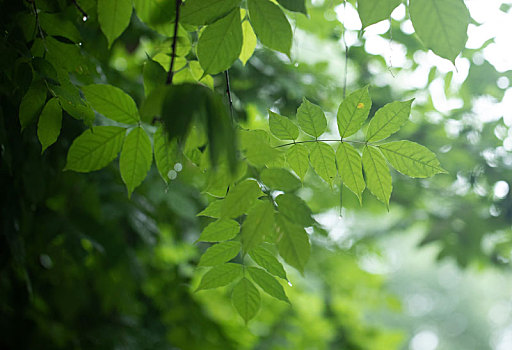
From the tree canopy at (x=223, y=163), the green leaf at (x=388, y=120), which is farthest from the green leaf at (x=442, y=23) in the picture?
the green leaf at (x=388, y=120)

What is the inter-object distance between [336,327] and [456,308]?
15009 mm

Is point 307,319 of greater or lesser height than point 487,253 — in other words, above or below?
below

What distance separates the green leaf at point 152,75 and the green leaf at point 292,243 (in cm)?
43

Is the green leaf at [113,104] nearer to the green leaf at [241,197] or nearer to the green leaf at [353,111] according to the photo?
the green leaf at [241,197]

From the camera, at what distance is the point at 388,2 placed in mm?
775

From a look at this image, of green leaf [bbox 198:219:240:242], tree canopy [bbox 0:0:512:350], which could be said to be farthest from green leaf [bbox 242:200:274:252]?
green leaf [bbox 198:219:240:242]

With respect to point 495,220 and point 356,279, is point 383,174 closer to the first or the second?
point 495,220

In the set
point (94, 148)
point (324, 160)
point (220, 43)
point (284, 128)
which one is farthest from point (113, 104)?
point (324, 160)

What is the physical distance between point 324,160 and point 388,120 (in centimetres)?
17

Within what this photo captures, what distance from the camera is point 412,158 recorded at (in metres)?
0.91

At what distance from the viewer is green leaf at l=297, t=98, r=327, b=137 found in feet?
3.06

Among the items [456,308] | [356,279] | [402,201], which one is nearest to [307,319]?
[356,279]

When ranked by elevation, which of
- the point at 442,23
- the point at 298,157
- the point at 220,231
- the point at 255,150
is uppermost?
the point at 442,23

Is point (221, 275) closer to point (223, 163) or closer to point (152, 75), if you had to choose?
point (223, 163)
